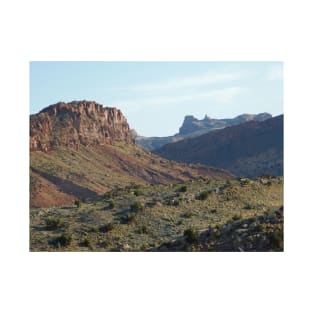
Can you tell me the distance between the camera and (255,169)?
4309 inches

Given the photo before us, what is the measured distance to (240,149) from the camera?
122 meters

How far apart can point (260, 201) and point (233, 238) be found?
13.2 meters

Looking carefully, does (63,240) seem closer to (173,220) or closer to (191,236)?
(173,220)

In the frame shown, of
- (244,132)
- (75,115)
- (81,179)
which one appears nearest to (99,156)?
(75,115)

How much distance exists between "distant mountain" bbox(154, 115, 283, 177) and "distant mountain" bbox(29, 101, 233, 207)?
9.99 meters

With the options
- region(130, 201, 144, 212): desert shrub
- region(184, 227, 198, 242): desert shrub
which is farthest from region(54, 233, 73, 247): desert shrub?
region(184, 227, 198, 242): desert shrub

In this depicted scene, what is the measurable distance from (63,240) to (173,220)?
20.7 ft

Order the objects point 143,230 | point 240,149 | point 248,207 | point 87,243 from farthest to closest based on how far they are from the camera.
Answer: point 240,149 → point 248,207 → point 143,230 → point 87,243

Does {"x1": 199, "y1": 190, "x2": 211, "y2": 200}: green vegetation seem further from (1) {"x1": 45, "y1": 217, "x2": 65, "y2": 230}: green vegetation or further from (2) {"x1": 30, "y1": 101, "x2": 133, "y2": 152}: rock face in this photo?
(2) {"x1": 30, "y1": 101, "x2": 133, "y2": 152}: rock face

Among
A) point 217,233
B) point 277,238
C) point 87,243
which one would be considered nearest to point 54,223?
point 87,243

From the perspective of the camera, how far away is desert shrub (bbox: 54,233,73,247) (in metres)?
29.8

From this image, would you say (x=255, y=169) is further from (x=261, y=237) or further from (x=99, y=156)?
(x=261, y=237)
